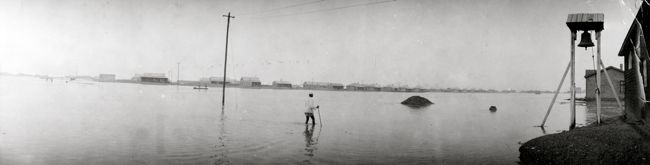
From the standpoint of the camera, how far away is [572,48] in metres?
16.0

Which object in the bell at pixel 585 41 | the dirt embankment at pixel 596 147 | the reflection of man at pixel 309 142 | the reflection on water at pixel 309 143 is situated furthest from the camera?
the bell at pixel 585 41

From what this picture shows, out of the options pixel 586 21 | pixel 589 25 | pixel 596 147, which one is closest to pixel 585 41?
pixel 589 25

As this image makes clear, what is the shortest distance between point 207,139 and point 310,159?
5.40 meters

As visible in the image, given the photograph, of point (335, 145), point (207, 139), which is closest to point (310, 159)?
point (335, 145)

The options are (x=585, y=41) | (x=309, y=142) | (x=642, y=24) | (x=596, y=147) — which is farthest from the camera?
(x=585, y=41)

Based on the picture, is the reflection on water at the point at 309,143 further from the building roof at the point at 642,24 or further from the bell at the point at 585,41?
the bell at the point at 585,41

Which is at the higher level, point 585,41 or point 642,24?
point 642,24

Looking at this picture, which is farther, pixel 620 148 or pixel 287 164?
pixel 287 164

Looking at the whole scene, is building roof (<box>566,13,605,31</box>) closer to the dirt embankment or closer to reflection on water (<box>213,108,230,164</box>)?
the dirt embankment

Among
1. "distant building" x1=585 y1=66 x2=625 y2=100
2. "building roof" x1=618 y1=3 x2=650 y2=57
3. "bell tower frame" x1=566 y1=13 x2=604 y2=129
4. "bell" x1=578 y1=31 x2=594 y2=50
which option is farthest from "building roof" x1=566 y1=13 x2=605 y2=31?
"distant building" x1=585 y1=66 x2=625 y2=100

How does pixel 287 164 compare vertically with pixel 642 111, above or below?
below

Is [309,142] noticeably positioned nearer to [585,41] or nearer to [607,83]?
[585,41]

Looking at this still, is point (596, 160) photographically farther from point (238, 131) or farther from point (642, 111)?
point (238, 131)

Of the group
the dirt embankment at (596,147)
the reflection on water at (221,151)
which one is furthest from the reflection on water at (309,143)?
the dirt embankment at (596,147)
